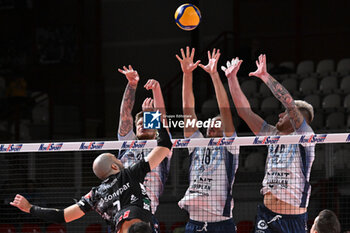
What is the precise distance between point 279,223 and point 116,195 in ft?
6.55

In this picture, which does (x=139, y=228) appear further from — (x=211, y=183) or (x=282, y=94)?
(x=282, y=94)

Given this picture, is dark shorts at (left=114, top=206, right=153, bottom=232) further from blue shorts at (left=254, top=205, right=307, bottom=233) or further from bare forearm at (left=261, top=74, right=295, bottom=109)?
bare forearm at (left=261, top=74, right=295, bottom=109)

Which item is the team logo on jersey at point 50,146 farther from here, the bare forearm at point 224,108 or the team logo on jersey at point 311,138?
the team logo on jersey at point 311,138

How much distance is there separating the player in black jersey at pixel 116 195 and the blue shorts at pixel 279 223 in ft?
5.30

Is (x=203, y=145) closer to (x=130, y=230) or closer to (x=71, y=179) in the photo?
(x=130, y=230)

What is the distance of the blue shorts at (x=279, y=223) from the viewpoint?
23.6 ft

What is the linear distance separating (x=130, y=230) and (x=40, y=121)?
389 inches

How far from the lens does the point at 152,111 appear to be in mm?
7777

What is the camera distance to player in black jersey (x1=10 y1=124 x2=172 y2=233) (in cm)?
611

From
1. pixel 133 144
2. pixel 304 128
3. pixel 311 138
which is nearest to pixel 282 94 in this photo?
pixel 304 128

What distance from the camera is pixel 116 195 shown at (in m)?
6.13

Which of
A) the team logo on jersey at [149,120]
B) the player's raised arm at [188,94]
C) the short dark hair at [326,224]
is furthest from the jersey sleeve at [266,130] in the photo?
the short dark hair at [326,224]

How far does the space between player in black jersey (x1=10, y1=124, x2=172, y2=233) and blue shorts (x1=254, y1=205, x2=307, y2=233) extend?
5.30ft

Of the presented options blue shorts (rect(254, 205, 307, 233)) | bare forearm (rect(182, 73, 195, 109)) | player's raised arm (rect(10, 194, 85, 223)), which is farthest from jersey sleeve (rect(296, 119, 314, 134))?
player's raised arm (rect(10, 194, 85, 223))
